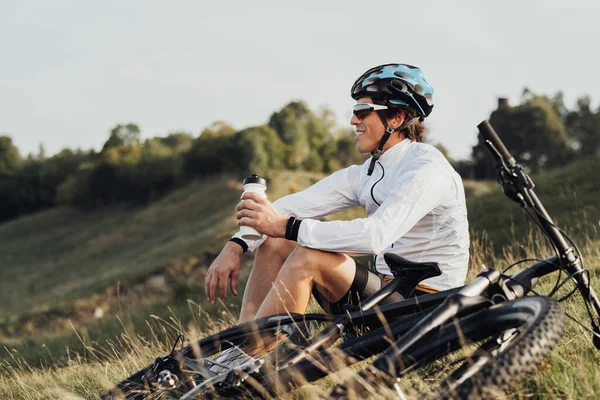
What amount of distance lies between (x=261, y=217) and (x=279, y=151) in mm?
42192

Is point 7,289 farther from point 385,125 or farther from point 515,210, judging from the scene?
point 385,125

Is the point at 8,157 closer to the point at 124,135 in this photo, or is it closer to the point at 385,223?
the point at 124,135

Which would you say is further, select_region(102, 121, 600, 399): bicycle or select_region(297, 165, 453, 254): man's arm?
select_region(297, 165, 453, 254): man's arm

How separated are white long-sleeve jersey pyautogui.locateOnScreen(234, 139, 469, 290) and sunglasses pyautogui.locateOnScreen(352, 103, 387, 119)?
270 mm

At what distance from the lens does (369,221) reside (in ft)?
11.7

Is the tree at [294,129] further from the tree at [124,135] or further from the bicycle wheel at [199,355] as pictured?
the bicycle wheel at [199,355]

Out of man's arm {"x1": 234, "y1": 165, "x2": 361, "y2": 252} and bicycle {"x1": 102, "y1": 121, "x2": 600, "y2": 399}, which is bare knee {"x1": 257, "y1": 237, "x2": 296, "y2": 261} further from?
bicycle {"x1": 102, "y1": 121, "x2": 600, "y2": 399}

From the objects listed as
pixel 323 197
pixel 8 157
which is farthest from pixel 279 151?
pixel 8 157

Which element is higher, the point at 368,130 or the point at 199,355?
the point at 368,130

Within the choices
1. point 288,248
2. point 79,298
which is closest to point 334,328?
point 288,248

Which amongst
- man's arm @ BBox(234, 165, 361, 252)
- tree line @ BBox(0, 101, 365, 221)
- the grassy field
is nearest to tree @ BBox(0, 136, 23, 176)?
tree line @ BBox(0, 101, 365, 221)

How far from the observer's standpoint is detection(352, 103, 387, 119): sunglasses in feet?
14.5

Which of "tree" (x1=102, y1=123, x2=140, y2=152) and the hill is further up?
"tree" (x1=102, y1=123, x2=140, y2=152)

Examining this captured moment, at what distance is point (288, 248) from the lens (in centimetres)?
437
